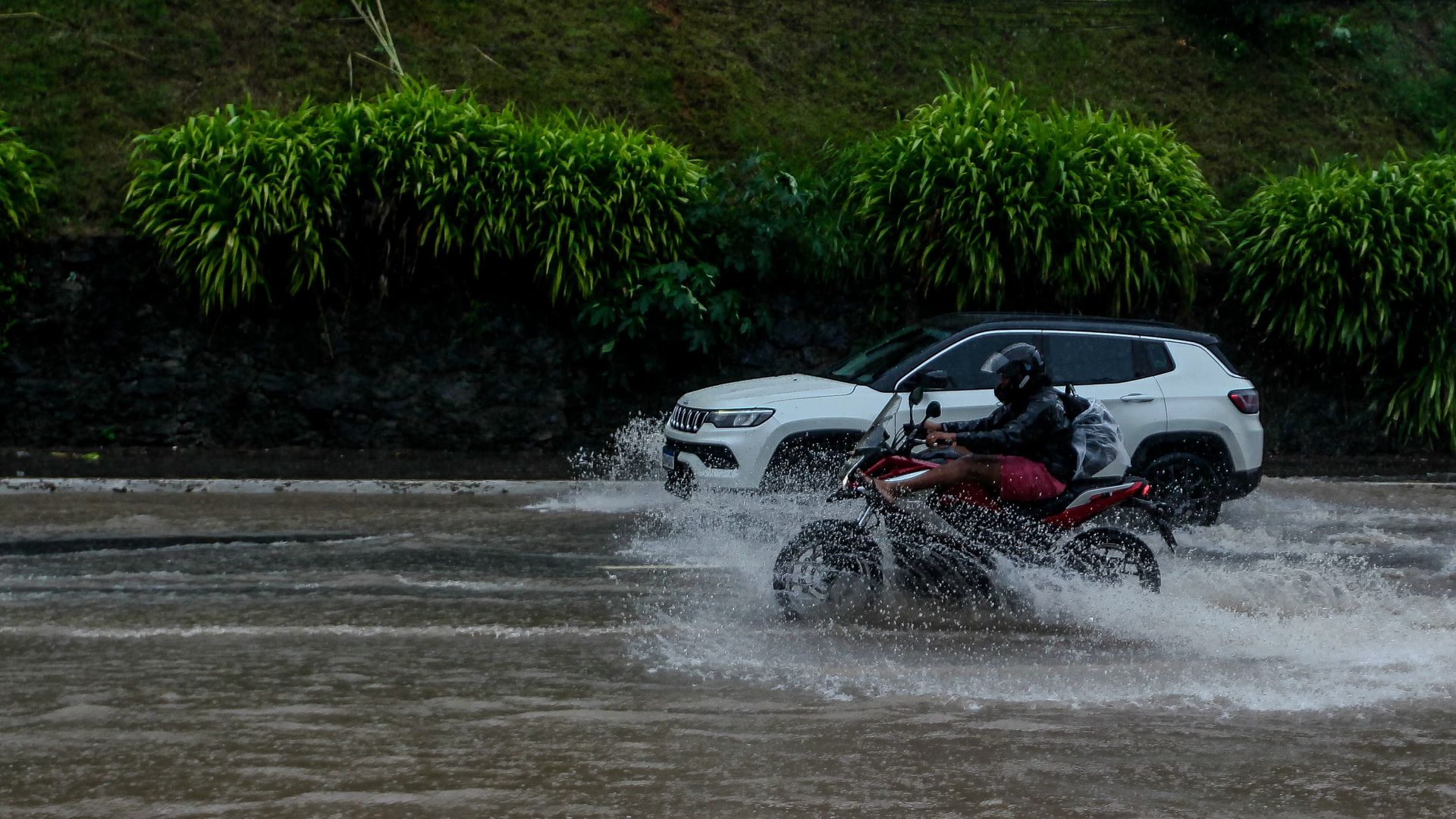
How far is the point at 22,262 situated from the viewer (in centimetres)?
1362

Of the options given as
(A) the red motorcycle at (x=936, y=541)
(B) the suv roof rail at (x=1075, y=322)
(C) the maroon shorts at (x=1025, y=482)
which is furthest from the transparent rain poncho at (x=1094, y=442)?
(B) the suv roof rail at (x=1075, y=322)

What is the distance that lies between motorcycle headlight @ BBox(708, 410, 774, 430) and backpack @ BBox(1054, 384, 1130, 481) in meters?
2.77

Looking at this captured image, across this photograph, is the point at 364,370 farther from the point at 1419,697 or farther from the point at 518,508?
the point at 1419,697

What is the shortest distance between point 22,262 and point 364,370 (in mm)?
3466

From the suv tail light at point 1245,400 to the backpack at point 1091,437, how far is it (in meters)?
3.43

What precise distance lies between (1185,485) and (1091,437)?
3.40 metres

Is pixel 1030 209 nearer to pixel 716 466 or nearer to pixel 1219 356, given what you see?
pixel 1219 356

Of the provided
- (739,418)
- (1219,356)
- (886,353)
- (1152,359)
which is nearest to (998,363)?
(739,418)

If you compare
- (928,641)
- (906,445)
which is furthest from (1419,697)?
(906,445)

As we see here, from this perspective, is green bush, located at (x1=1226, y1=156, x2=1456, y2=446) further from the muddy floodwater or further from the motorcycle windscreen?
the motorcycle windscreen

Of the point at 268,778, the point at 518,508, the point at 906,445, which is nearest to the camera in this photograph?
the point at 268,778

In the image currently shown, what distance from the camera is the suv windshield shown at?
10.9m

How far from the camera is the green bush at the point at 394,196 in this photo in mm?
13414

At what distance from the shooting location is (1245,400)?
36.1 ft
